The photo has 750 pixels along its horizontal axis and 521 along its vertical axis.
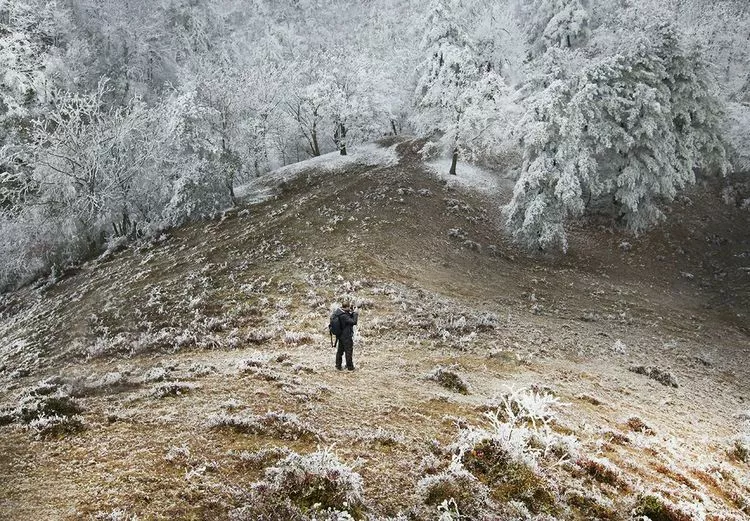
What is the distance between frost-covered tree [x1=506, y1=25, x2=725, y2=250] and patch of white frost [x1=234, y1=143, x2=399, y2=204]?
587 inches

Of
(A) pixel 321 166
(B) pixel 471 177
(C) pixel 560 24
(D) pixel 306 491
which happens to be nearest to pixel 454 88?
(B) pixel 471 177

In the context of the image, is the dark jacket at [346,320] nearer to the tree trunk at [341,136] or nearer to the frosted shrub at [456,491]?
the frosted shrub at [456,491]

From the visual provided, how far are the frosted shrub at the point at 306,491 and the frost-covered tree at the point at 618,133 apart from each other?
20.1m

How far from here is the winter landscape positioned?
7969mm

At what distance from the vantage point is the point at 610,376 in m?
14.5

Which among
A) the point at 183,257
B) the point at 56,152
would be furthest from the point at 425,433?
the point at 56,152

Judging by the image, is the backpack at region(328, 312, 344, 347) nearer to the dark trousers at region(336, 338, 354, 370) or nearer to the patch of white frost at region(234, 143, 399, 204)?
the dark trousers at region(336, 338, 354, 370)

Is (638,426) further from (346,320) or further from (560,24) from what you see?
(560,24)

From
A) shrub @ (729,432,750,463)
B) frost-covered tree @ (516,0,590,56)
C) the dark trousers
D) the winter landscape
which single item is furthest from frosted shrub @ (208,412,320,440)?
frost-covered tree @ (516,0,590,56)

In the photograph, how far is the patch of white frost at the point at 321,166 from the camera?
37.2m

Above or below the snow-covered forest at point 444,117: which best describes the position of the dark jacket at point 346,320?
below

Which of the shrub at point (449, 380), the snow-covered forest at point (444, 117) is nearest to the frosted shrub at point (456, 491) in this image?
the shrub at point (449, 380)

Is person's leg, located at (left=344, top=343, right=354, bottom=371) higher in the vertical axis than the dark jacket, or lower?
lower

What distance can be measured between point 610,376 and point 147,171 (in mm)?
33457
